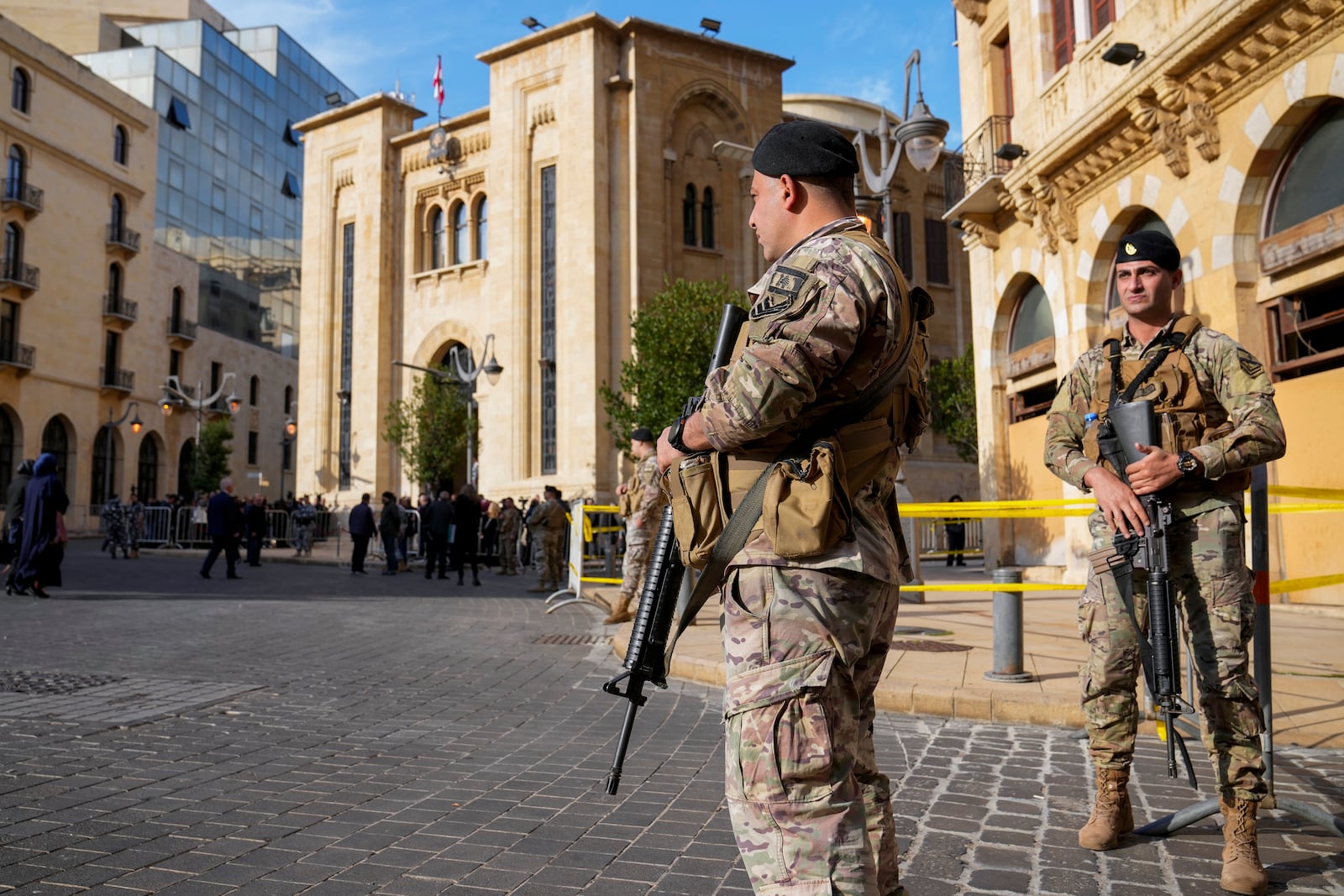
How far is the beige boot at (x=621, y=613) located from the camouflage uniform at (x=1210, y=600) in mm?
7687

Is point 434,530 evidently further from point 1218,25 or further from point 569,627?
point 1218,25

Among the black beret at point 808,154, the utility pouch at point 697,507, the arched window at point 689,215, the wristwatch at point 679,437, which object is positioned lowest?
the utility pouch at point 697,507

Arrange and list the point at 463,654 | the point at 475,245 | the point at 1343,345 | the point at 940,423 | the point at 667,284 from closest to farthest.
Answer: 1. the point at 463,654
2. the point at 1343,345
3. the point at 667,284
4. the point at 940,423
5. the point at 475,245

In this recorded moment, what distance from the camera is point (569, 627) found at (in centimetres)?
1093

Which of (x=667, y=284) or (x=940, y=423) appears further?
(x=940, y=423)

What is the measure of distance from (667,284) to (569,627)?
20.9 metres

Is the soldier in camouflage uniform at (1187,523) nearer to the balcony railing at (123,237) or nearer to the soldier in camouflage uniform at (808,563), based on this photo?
the soldier in camouflage uniform at (808,563)

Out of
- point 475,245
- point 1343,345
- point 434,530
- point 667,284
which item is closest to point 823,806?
point 1343,345

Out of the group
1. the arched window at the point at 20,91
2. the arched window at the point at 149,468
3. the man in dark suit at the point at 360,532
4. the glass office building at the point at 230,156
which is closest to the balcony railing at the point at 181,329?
the glass office building at the point at 230,156

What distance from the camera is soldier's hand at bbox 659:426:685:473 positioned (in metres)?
2.40

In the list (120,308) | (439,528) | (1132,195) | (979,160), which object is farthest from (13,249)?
(1132,195)

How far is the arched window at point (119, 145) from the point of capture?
45544 mm

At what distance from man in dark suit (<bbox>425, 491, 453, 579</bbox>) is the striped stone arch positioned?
14.1m

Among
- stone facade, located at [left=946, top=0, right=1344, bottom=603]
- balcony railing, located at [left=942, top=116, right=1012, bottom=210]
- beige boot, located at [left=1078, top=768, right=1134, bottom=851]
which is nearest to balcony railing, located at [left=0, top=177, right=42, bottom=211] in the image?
stone facade, located at [left=946, top=0, right=1344, bottom=603]
